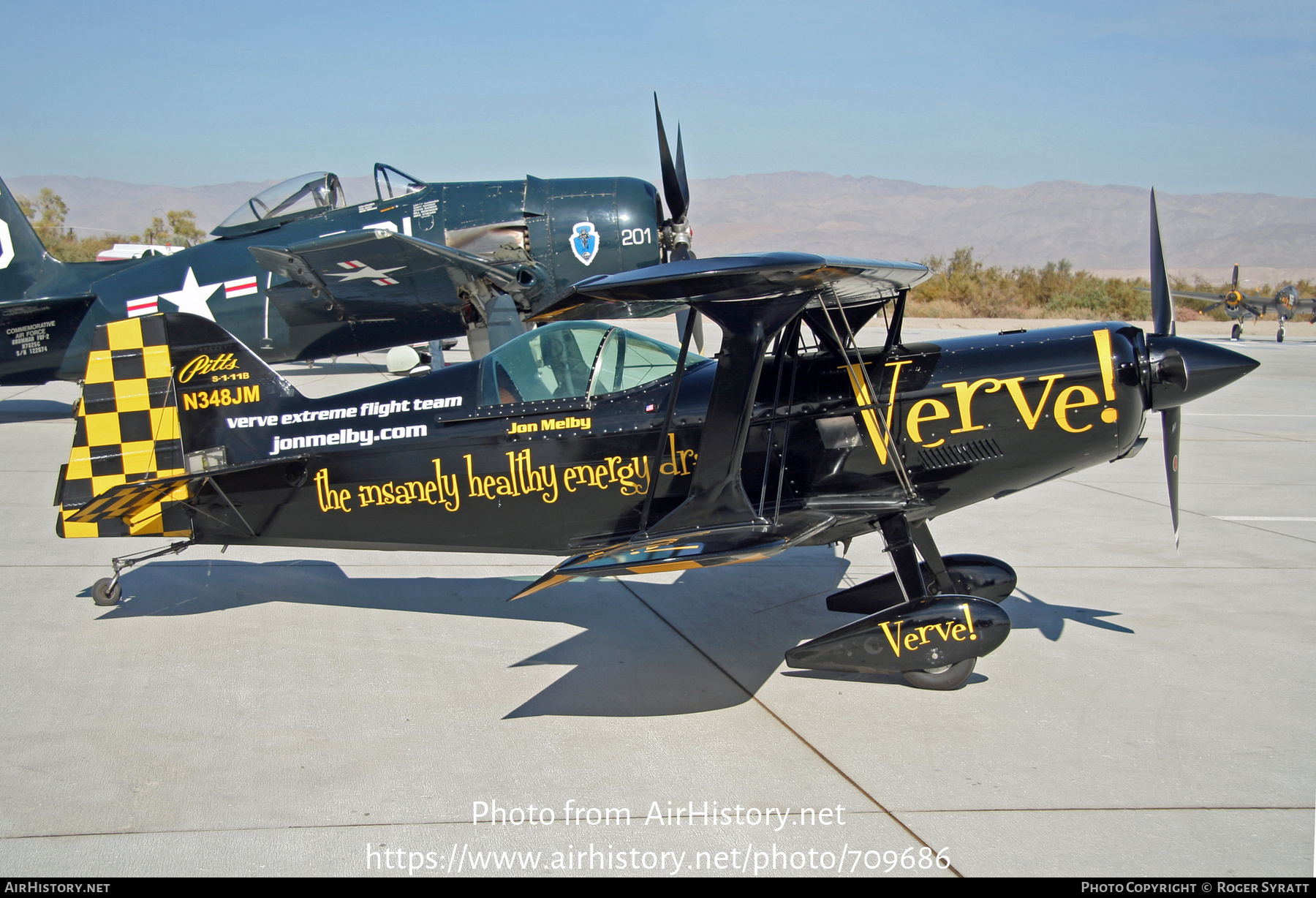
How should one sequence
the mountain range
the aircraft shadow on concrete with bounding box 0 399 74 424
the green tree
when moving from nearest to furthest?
the aircraft shadow on concrete with bounding box 0 399 74 424 < the green tree < the mountain range

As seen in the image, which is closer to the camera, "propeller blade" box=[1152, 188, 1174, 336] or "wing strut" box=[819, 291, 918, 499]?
"wing strut" box=[819, 291, 918, 499]

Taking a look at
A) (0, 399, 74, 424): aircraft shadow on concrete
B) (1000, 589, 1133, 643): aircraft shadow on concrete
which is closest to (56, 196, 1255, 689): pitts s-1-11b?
(1000, 589, 1133, 643): aircraft shadow on concrete

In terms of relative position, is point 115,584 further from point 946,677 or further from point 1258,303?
point 1258,303

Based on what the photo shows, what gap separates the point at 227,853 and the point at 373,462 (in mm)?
2602

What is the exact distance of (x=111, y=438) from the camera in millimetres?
5738

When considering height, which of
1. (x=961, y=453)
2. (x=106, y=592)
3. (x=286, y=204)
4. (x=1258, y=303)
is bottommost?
(x=1258, y=303)

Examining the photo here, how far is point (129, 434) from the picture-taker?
5758 mm

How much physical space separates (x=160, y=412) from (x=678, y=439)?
129 inches

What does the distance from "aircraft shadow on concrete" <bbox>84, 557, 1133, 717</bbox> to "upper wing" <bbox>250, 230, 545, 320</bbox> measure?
430 cm

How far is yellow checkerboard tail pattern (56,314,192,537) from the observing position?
566 cm

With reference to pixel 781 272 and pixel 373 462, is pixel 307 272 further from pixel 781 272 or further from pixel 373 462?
pixel 781 272

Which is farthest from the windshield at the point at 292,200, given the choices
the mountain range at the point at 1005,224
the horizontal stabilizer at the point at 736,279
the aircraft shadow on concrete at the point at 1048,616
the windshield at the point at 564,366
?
the mountain range at the point at 1005,224

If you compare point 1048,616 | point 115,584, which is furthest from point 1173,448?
point 115,584

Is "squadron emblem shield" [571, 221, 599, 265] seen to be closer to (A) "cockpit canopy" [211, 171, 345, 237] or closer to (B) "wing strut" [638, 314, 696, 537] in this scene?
(A) "cockpit canopy" [211, 171, 345, 237]
